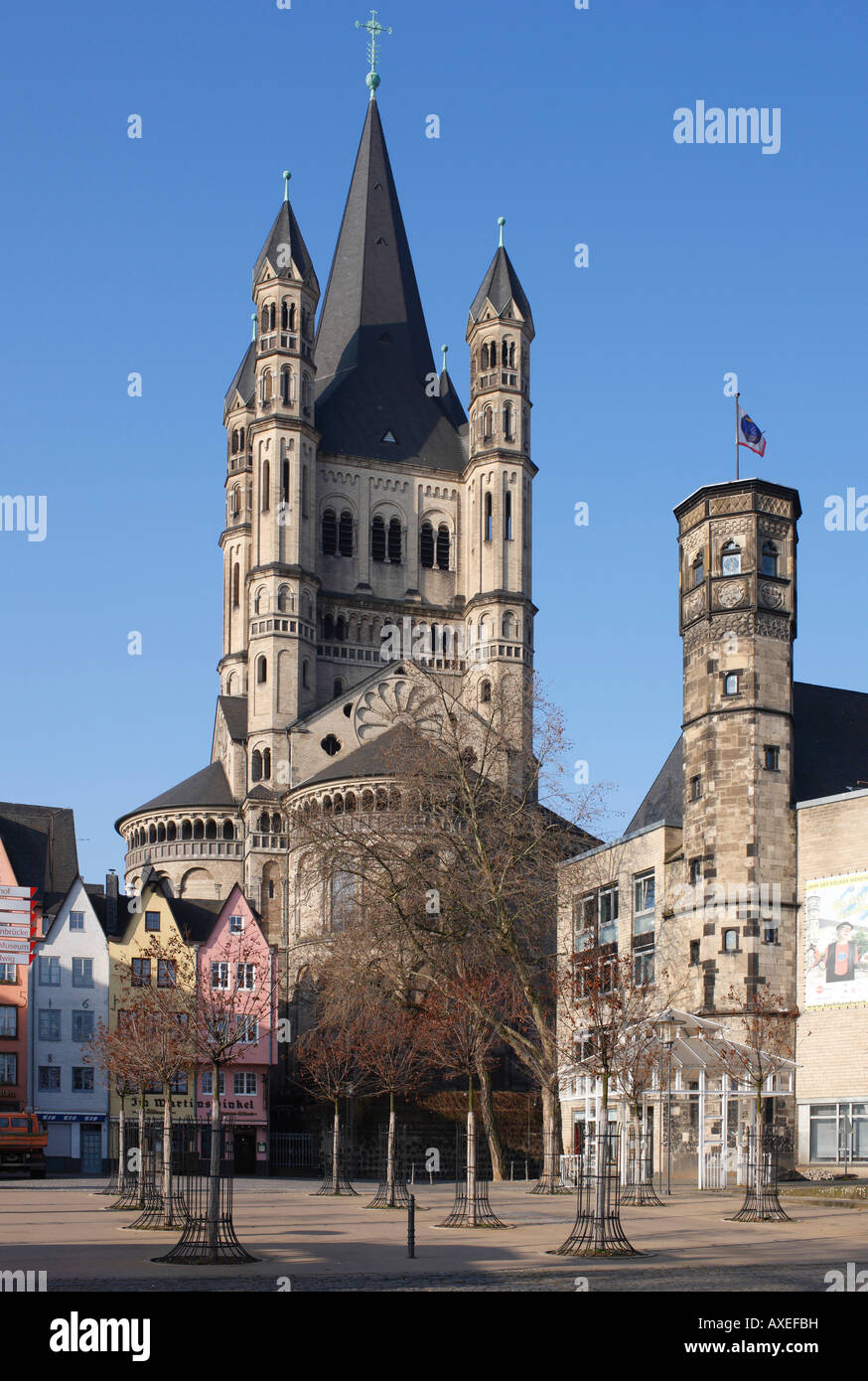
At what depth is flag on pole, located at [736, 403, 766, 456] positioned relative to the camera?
48722 mm

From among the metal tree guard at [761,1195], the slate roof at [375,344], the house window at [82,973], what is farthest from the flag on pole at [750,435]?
the slate roof at [375,344]

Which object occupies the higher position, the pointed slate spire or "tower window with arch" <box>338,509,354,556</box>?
the pointed slate spire

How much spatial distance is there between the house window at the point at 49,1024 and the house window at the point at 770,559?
34.3 m

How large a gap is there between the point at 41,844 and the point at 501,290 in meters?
39.5

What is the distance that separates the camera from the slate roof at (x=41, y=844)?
71.2 m

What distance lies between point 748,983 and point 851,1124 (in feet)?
14.9

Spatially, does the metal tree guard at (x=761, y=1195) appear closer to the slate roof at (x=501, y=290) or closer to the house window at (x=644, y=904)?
the house window at (x=644, y=904)

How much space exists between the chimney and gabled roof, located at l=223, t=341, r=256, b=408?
34.0 m

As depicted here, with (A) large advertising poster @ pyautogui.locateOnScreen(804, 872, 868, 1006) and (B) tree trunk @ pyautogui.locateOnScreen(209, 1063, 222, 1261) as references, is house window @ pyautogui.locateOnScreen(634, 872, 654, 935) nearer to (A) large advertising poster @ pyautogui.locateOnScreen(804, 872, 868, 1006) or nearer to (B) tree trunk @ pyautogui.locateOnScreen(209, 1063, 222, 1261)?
(A) large advertising poster @ pyautogui.locateOnScreen(804, 872, 868, 1006)

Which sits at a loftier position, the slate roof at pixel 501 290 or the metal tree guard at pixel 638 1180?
the slate roof at pixel 501 290

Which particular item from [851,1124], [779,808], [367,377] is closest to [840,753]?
[779,808]

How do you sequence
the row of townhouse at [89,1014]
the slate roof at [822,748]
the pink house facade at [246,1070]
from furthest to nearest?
the row of townhouse at [89,1014]
the pink house facade at [246,1070]
the slate roof at [822,748]

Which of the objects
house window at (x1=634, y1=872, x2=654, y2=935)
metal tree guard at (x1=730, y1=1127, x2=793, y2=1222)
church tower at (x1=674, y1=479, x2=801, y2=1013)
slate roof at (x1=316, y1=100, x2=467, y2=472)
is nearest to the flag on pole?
church tower at (x1=674, y1=479, x2=801, y2=1013)

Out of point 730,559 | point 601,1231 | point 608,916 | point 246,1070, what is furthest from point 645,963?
point 601,1231
